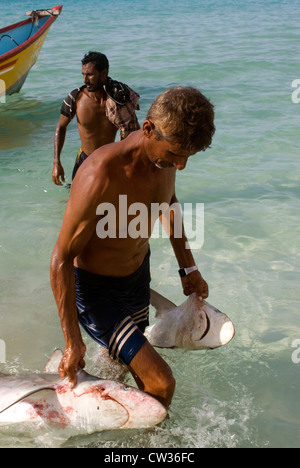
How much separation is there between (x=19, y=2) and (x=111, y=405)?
3656 cm

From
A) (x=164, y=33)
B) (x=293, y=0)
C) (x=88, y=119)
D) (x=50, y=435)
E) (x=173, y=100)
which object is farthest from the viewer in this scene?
(x=293, y=0)

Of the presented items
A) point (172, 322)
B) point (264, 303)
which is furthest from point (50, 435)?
point (264, 303)

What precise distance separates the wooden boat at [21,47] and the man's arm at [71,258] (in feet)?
27.9

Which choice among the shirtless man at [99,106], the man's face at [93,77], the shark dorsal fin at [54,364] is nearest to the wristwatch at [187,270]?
the shark dorsal fin at [54,364]

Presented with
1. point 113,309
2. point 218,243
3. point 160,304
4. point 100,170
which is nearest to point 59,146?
point 218,243

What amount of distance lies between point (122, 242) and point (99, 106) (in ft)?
8.31

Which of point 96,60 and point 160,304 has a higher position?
point 96,60

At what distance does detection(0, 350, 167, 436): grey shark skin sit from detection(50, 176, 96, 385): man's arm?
0.12 m

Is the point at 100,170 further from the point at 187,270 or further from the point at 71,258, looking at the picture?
the point at 187,270

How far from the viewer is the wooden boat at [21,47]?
1030 centimetres

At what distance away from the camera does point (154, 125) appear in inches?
89.5

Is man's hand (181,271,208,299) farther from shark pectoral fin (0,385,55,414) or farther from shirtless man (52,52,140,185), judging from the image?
shirtless man (52,52,140,185)

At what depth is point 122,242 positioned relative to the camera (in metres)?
2.63
